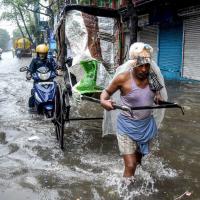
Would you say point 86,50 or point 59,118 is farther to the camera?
point 86,50

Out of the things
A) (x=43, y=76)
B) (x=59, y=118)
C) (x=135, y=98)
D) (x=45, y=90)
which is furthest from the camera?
(x=43, y=76)

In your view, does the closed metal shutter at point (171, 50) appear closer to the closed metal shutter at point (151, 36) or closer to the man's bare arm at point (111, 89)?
the closed metal shutter at point (151, 36)

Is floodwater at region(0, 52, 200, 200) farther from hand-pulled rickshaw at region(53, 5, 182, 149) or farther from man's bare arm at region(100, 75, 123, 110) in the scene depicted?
man's bare arm at region(100, 75, 123, 110)

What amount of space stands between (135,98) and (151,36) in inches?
608

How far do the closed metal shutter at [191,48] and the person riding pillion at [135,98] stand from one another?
10638 millimetres

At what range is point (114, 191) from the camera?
4.61 metres

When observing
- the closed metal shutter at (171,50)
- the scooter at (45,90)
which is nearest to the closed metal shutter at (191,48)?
the closed metal shutter at (171,50)

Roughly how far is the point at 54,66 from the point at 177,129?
2.83 m

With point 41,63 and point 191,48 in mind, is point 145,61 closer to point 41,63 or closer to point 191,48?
point 41,63

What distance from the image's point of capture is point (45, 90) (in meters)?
7.81

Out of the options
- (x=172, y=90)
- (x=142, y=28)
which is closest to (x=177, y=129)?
(x=172, y=90)

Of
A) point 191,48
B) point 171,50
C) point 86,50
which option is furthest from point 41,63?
point 171,50

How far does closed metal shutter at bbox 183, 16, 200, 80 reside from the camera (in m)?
A: 14.4

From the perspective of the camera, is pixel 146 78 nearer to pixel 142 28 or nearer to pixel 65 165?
pixel 65 165
